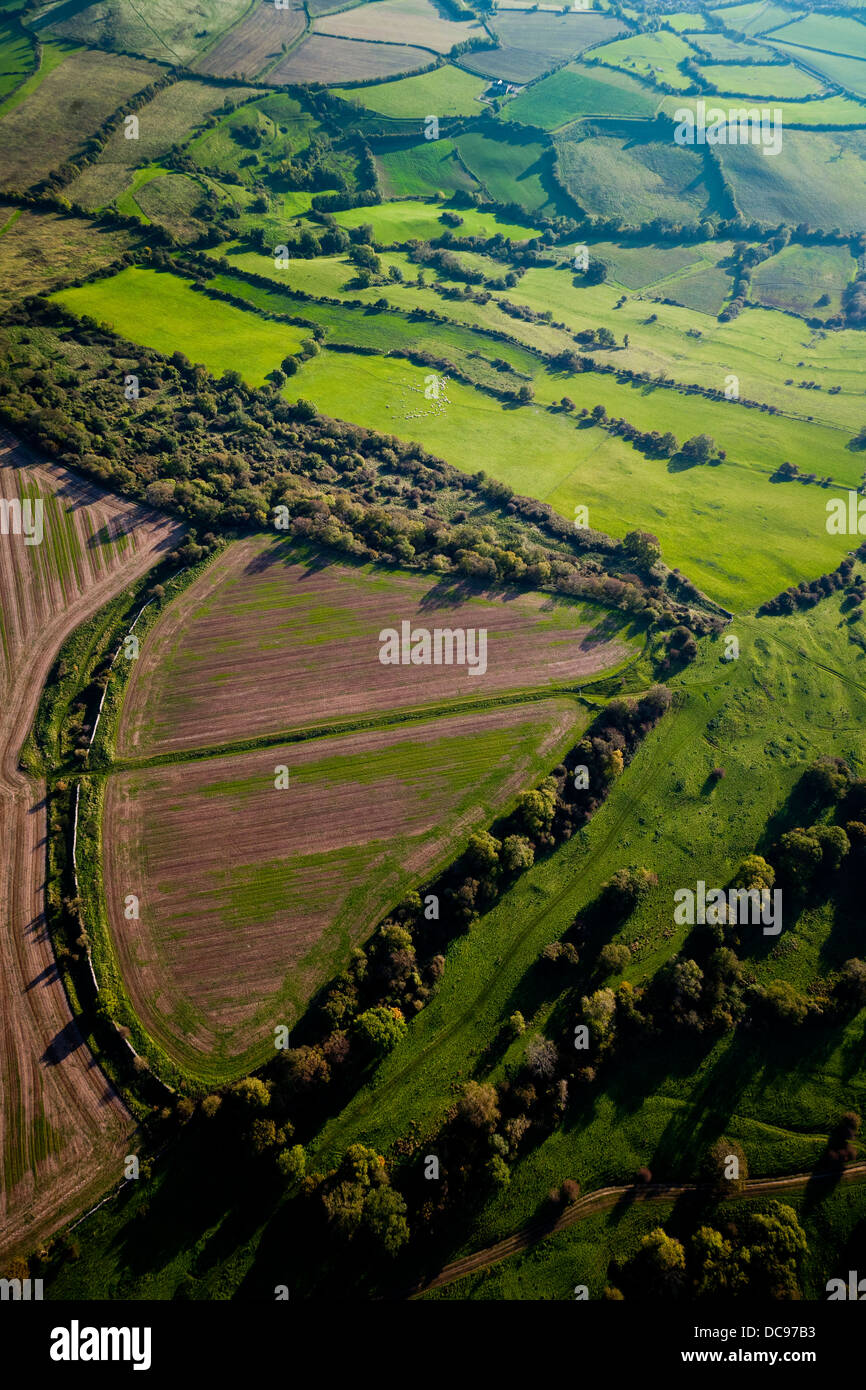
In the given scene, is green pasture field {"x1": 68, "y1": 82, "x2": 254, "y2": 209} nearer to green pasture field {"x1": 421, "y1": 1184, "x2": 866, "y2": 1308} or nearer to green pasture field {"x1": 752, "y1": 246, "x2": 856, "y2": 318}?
green pasture field {"x1": 752, "y1": 246, "x2": 856, "y2": 318}

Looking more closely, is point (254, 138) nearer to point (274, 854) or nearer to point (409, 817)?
point (409, 817)

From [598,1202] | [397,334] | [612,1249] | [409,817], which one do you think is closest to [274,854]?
[409,817]

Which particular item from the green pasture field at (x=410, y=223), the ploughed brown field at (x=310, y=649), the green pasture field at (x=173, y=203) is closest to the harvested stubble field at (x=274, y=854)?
the ploughed brown field at (x=310, y=649)

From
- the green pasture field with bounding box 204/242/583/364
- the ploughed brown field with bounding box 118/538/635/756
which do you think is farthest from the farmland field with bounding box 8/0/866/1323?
the green pasture field with bounding box 204/242/583/364

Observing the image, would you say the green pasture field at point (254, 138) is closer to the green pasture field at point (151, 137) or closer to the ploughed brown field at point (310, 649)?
the green pasture field at point (151, 137)
